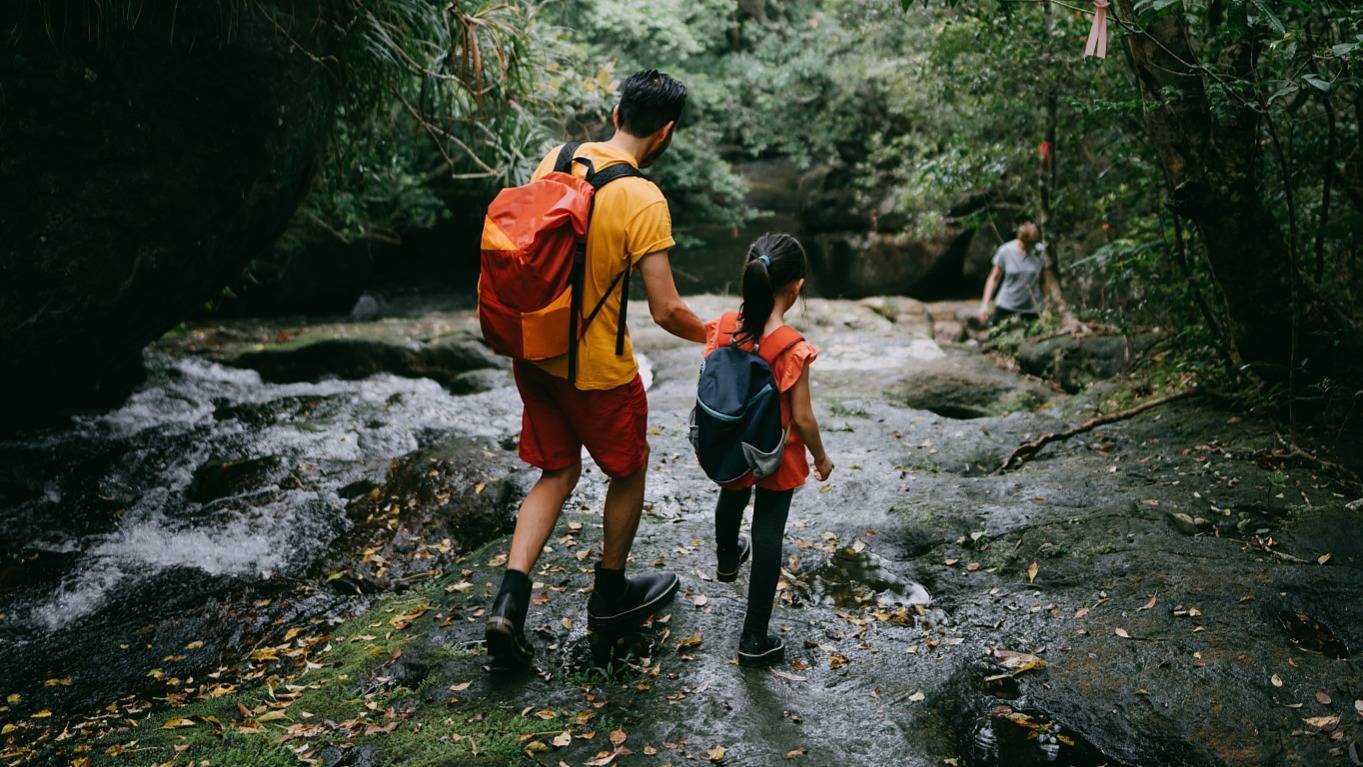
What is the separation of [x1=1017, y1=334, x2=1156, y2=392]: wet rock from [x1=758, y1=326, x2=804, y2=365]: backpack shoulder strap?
5.76 m

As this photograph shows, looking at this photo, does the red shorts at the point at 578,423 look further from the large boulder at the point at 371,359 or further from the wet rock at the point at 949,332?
the wet rock at the point at 949,332

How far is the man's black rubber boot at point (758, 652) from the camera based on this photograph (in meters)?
3.30

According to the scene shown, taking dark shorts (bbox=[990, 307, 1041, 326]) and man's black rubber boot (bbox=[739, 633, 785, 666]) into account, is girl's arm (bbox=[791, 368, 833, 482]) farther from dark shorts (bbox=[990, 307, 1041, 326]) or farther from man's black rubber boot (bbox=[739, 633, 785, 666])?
dark shorts (bbox=[990, 307, 1041, 326])

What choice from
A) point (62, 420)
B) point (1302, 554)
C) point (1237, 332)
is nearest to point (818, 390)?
point (1237, 332)

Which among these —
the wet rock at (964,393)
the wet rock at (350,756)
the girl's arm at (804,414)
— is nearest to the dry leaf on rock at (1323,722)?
the girl's arm at (804,414)

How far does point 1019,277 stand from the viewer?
10.1 meters

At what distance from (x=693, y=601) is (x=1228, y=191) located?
367 centimetres

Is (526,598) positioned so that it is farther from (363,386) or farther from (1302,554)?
(363,386)

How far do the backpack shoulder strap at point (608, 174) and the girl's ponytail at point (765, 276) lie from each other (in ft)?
1.73

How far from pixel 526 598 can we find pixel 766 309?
141 cm

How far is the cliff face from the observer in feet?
13.7

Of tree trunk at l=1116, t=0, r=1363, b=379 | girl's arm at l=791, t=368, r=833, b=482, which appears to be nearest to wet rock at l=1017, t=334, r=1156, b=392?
tree trunk at l=1116, t=0, r=1363, b=379

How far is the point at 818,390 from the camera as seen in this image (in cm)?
820

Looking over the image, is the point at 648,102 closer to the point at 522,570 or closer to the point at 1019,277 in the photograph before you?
the point at 522,570
